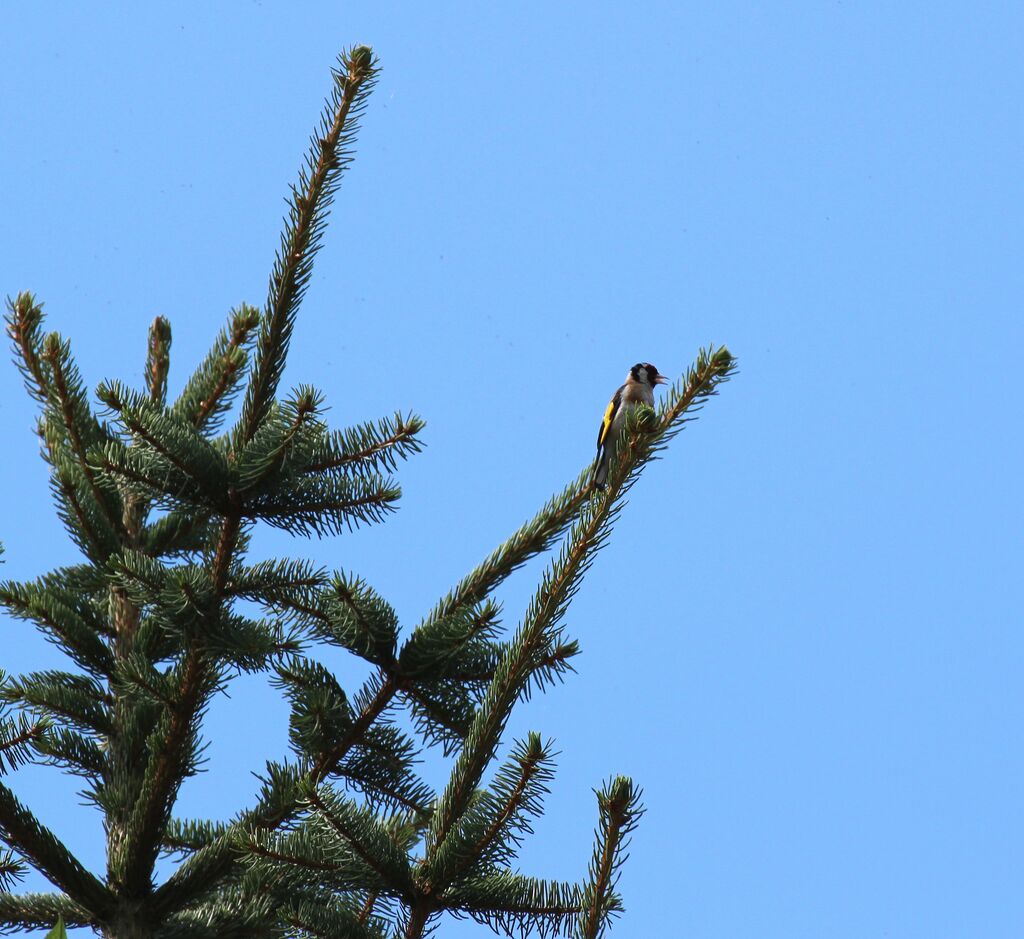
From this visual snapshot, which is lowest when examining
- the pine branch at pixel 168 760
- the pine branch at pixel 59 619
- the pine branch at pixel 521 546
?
the pine branch at pixel 168 760

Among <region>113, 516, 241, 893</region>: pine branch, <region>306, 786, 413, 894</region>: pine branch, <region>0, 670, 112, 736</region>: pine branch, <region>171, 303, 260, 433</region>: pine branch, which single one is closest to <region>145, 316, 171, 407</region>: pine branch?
<region>171, 303, 260, 433</region>: pine branch

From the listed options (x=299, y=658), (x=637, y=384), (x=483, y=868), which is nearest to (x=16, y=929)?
(x=299, y=658)

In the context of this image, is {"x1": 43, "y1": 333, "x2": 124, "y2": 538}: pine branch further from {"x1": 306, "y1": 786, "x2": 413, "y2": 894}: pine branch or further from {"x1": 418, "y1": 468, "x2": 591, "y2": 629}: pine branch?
{"x1": 306, "y1": 786, "x2": 413, "y2": 894}: pine branch

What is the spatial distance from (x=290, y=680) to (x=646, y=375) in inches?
158

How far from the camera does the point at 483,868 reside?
10.3 feet

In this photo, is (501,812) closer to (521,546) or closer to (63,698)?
(521,546)

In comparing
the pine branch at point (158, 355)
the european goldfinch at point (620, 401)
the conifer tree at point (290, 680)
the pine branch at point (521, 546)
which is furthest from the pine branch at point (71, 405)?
the european goldfinch at point (620, 401)

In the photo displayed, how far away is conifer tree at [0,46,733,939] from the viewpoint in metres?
3.13

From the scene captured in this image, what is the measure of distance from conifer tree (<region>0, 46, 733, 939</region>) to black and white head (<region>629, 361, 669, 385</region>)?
3.21 meters

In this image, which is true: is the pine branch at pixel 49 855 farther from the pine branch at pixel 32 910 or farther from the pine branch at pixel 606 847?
the pine branch at pixel 606 847

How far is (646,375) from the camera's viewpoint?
7602 millimetres

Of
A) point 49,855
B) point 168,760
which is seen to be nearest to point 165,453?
point 168,760

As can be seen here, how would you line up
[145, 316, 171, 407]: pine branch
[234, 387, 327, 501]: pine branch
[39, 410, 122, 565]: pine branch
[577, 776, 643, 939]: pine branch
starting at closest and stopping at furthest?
[577, 776, 643, 939]: pine branch < [234, 387, 327, 501]: pine branch < [39, 410, 122, 565]: pine branch < [145, 316, 171, 407]: pine branch

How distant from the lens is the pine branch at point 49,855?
392cm
